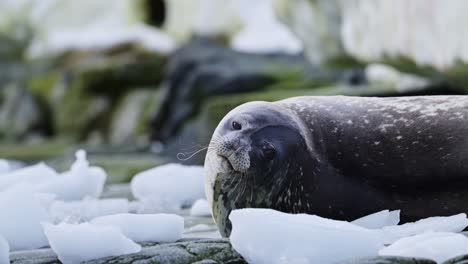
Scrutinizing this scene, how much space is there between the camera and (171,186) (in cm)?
523

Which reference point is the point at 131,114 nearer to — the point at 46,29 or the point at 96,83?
the point at 96,83

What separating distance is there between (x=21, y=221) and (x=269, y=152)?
3.28ft

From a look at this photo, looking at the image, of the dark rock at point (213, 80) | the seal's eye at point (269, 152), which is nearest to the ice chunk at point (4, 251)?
the seal's eye at point (269, 152)

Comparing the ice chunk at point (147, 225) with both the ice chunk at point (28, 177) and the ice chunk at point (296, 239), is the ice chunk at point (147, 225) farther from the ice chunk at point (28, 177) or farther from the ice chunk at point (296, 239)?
the ice chunk at point (28, 177)

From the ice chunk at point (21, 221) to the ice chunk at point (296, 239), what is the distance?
0.97 metres

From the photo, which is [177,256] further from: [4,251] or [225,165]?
[225,165]

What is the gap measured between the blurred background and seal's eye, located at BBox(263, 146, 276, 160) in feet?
1.45

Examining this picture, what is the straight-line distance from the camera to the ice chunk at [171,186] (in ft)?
17.0

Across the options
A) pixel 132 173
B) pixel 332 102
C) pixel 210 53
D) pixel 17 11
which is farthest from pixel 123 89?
pixel 332 102

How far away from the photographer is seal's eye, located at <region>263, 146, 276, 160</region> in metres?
3.58

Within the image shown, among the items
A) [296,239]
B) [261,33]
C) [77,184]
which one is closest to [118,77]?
[261,33]

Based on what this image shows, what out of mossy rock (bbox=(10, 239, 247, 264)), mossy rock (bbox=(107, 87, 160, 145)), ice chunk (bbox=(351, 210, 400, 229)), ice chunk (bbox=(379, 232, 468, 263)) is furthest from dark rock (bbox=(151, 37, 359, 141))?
ice chunk (bbox=(379, 232, 468, 263))

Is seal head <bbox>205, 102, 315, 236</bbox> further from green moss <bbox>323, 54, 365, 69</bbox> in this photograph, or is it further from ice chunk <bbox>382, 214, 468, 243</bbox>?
green moss <bbox>323, 54, 365, 69</bbox>

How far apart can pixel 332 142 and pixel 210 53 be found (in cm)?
1179
